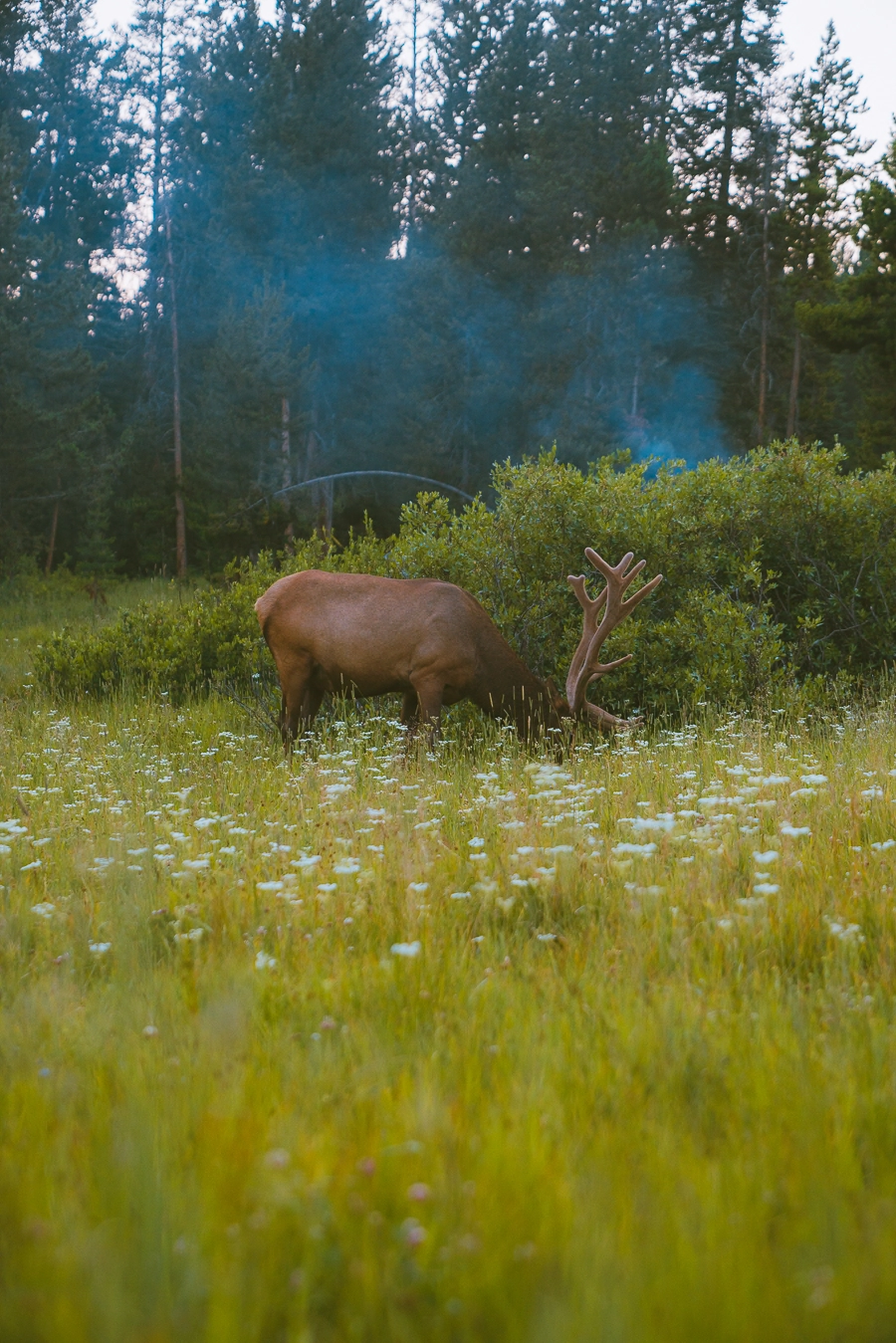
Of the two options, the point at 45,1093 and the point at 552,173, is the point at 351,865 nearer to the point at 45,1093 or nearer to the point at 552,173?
the point at 45,1093

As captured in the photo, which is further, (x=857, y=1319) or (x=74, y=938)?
(x=74, y=938)

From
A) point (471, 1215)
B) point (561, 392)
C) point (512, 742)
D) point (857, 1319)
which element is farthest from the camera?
point (561, 392)

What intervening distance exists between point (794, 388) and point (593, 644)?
28.7 metres

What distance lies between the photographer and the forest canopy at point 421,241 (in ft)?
106

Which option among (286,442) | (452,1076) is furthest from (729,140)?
(452,1076)

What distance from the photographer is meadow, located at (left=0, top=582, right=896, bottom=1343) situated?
5.21 ft

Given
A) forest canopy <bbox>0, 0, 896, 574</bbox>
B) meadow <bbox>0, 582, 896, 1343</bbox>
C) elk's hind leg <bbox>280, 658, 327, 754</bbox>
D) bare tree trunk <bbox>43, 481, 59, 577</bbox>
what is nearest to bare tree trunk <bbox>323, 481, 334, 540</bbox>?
forest canopy <bbox>0, 0, 896, 574</bbox>

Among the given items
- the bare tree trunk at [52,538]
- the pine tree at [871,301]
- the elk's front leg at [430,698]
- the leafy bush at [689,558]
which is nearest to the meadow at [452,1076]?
the elk's front leg at [430,698]

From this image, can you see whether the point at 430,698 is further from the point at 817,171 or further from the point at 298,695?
the point at 817,171

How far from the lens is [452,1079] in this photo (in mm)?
2354

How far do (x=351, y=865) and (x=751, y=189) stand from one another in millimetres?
35765

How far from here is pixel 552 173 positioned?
3378 cm

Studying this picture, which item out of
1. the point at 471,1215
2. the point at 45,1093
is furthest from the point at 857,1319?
the point at 45,1093

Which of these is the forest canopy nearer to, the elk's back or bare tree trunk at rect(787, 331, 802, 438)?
bare tree trunk at rect(787, 331, 802, 438)
